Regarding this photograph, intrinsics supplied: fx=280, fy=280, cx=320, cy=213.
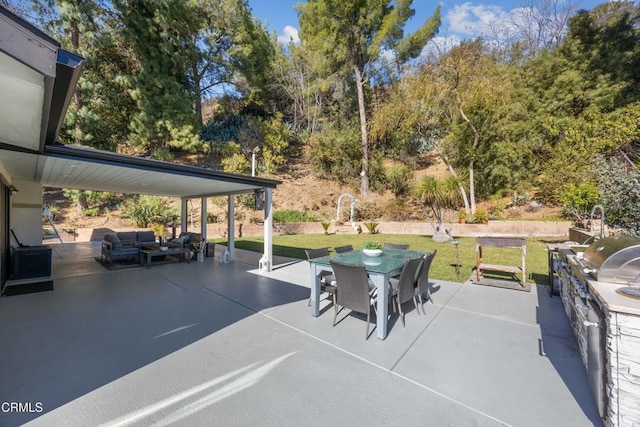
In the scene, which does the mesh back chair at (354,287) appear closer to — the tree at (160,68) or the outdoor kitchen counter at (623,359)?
the outdoor kitchen counter at (623,359)

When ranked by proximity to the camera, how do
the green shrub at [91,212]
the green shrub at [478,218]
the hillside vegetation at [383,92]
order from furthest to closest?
the green shrub at [91,212]
the green shrub at [478,218]
the hillside vegetation at [383,92]

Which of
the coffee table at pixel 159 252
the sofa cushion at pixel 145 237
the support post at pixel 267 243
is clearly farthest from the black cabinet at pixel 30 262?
the support post at pixel 267 243

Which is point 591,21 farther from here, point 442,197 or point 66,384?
point 66,384

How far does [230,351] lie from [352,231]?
1305cm

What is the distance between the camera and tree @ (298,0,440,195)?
684 inches

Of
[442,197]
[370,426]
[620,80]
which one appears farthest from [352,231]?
[620,80]

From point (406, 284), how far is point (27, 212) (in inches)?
405

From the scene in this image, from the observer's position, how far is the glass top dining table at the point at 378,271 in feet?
11.0

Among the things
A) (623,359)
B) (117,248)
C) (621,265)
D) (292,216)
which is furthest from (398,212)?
(623,359)

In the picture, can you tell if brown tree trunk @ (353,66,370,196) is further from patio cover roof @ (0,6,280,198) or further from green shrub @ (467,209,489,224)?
patio cover roof @ (0,6,280,198)

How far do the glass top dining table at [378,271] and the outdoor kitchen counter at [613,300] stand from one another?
1.82 meters

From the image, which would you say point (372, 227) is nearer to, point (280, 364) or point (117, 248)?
point (117, 248)

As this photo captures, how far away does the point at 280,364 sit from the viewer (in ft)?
9.18

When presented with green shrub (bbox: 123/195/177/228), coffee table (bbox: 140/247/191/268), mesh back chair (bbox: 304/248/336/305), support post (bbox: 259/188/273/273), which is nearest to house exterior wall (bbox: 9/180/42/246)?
coffee table (bbox: 140/247/191/268)
